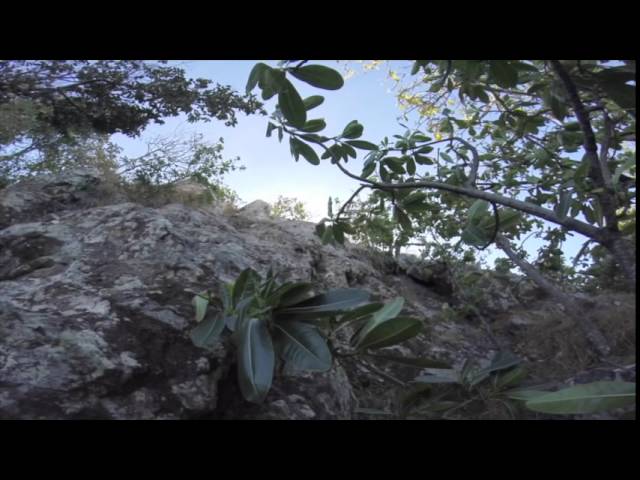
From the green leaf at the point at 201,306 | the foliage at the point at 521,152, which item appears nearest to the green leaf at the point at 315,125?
the foliage at the point at 521,152

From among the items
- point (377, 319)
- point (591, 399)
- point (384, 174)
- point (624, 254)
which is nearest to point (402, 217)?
point (384, 174)

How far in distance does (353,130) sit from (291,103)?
377 millimetres

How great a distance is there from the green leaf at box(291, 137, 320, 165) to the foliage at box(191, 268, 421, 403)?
39 centimetres

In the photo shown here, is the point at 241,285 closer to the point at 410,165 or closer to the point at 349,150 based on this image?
the point at 349,150

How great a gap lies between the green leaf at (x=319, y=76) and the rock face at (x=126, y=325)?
0.85m

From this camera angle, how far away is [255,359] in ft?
2.73

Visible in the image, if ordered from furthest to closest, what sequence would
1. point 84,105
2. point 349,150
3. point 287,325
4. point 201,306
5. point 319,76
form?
1. point 84,105
2. point 349,150
3. point 201,306
4. point 287,325
5. point 319,76

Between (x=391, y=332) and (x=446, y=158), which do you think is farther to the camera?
(x=446, y=158)

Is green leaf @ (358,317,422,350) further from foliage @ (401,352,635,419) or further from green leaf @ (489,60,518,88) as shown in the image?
green leaf @ (489,60,518,88)

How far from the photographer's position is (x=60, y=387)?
0.96 meters

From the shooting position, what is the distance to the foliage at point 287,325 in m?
0.82

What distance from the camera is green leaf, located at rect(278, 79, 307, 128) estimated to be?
0.86m
